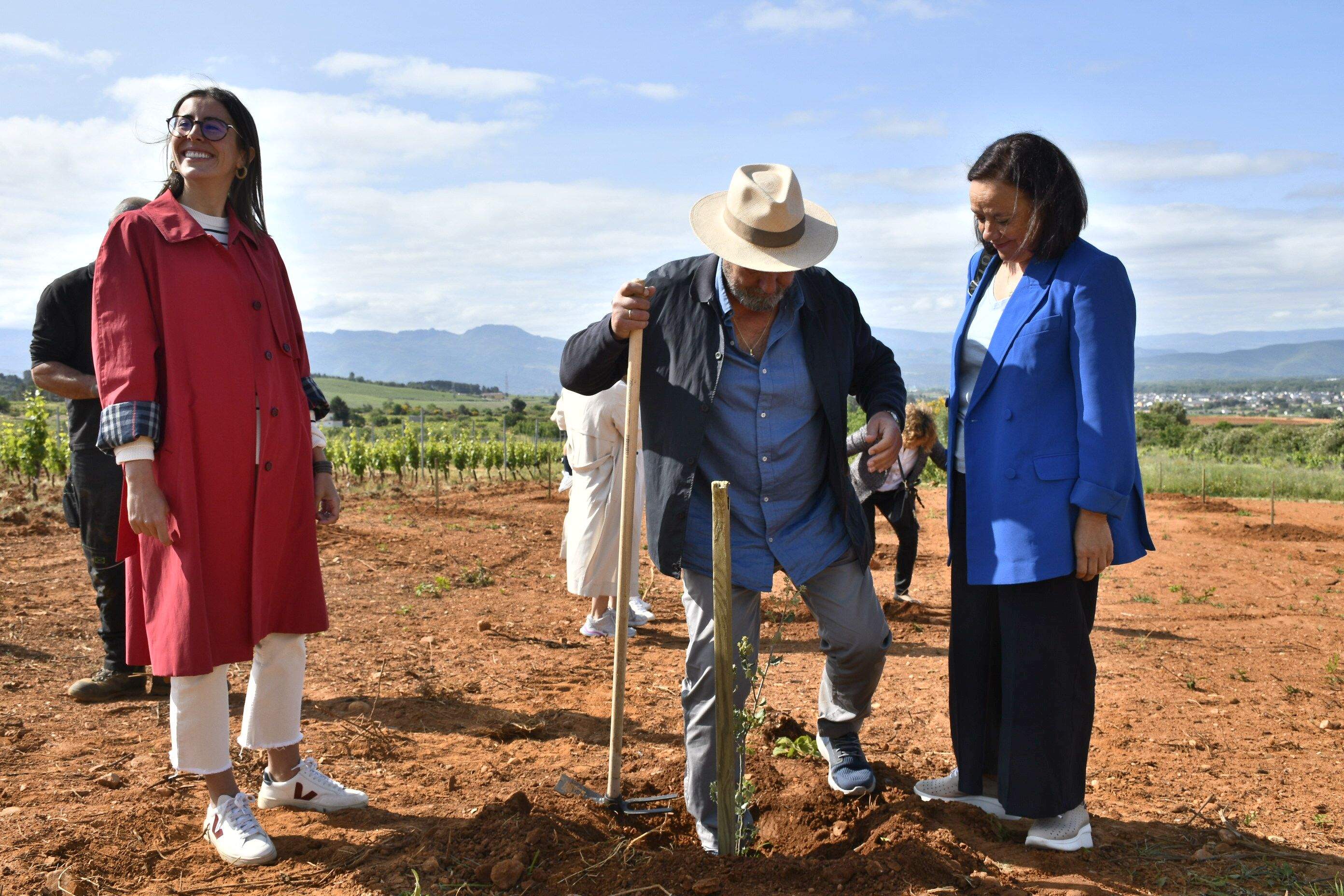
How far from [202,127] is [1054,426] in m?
2.74

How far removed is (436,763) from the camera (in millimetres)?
3904

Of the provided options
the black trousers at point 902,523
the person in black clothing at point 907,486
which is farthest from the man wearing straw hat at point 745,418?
the black trousers at point 902,523

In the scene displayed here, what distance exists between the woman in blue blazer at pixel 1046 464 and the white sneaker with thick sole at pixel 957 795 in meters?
0.07

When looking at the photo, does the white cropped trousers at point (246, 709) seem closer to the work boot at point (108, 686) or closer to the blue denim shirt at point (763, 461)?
the blue denim shirt at point (763, 461)

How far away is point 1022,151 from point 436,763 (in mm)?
3085

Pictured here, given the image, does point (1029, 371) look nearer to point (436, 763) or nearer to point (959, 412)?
point (959, 412)

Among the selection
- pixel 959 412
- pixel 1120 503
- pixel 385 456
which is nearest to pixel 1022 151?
pixel 959 412

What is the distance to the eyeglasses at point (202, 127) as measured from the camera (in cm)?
296

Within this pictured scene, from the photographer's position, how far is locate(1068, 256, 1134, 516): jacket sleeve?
113 inches

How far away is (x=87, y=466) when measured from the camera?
448 cm

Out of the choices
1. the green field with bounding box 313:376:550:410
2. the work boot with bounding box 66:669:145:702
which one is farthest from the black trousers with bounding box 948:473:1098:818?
the green field with bounding box 313:376:550:410

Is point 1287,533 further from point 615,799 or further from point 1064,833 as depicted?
point 615,799

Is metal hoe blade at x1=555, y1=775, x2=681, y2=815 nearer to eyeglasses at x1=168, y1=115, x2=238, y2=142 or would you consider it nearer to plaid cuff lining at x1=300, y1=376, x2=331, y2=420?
plaid cuff lining at x1=300, y1=376, x2=331, y2=420

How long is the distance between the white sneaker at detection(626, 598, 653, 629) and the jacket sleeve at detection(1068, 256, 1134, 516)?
13.5ft
